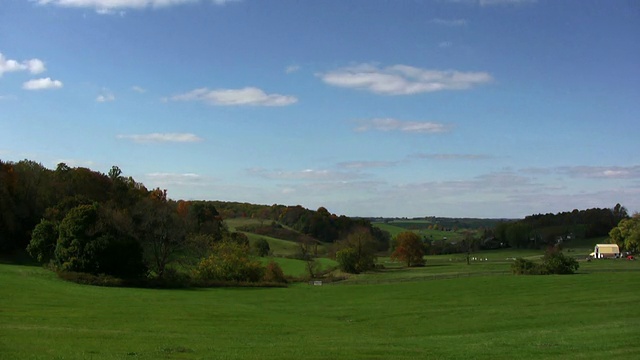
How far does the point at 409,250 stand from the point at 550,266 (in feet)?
143

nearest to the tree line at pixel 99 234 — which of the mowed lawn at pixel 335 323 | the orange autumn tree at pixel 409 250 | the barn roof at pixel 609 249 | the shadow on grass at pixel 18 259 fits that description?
the shadow on grass at pixel 18 259

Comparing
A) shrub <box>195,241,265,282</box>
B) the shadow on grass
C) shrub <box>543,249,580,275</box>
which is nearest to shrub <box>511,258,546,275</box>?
shrub <box>543,249,580,275</box>

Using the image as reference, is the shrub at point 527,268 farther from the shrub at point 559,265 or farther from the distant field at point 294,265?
the distant field at point 294,265

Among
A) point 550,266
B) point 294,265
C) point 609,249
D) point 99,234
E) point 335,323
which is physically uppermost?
point 99,234

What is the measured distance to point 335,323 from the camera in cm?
3609

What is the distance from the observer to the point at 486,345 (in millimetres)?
22750

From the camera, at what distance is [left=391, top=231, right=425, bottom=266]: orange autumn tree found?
Answer: 119 metres

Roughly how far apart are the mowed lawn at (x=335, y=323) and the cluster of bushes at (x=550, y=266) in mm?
14951

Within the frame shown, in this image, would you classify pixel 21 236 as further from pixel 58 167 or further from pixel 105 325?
pixel 105 325

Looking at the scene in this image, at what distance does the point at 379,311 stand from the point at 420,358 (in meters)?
24.4

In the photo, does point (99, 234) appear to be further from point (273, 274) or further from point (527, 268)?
point (527, 268)

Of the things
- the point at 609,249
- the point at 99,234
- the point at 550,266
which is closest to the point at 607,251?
the point at 609,249

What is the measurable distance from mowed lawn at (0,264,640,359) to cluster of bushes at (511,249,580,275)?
15.0m

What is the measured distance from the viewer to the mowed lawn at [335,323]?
65.5 feet
